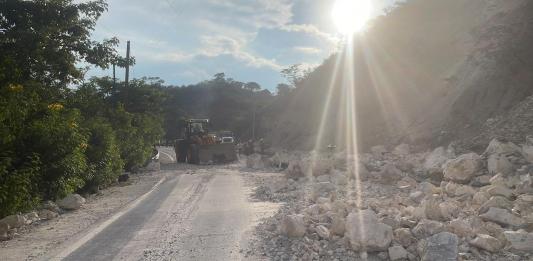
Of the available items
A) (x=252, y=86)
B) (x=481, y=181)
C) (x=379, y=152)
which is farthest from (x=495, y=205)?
(x=252, y=86)

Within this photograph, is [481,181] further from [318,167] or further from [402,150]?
[402,150]

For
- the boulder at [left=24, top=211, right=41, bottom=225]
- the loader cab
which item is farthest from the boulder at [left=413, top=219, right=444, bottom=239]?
the loader cab

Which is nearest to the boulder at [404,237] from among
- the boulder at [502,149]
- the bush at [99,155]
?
the boulder at [502,149]

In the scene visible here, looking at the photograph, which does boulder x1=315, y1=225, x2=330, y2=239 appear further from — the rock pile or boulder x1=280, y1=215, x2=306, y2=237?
the rock pile

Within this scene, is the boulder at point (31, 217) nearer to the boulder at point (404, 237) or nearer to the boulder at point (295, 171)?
the boulder at point (404, 237)

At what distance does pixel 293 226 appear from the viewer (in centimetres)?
722

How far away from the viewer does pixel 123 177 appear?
729 inches

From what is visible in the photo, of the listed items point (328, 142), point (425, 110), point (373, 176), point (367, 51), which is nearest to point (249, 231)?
point (373, 176)

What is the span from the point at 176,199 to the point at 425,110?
769 inches

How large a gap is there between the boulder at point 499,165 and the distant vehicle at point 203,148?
687 inches

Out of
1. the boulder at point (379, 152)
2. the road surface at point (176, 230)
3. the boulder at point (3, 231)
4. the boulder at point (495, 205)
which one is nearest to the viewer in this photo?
the road surface at point (176, 230)

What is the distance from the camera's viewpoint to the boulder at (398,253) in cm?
600

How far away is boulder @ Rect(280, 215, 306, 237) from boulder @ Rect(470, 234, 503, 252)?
2.38m

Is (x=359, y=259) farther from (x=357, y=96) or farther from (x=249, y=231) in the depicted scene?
(x=357, y=96)
